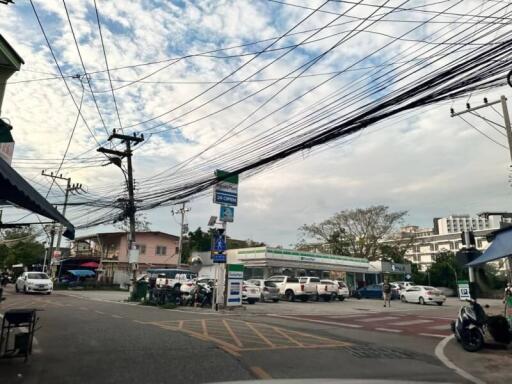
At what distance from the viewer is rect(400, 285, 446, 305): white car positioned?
2989 centimetres

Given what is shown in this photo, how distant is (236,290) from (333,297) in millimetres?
13973

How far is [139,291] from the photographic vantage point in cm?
2523

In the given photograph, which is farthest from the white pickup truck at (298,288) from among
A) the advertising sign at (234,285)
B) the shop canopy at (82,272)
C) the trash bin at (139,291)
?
the shop canopy at (82,272)

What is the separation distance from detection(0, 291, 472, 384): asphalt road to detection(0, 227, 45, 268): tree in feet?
148

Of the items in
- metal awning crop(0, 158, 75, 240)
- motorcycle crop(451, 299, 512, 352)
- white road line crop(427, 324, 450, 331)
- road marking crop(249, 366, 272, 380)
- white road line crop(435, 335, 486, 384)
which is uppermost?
metal awning crop(0, 158, 75, 240)

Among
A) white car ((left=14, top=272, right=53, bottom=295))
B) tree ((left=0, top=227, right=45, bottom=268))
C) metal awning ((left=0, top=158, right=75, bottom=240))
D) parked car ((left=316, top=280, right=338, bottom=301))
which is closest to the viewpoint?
metal awning ((left=0, top=158, right=75, bottom=240))

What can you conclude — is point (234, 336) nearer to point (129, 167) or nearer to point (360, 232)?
point (129, 167)

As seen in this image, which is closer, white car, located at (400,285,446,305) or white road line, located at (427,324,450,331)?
white road line, located at (427,324,450,331)

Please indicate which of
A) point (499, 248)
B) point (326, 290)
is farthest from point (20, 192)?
point (326, 290)

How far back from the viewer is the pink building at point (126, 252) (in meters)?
49.3

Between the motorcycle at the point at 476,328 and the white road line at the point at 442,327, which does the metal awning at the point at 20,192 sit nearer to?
the motorcycle at the point at 476,328

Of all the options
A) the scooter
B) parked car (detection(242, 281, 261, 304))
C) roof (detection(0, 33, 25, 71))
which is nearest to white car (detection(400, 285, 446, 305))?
parked car (detection(242, 281, 261, 304))

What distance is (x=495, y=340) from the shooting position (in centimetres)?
1079

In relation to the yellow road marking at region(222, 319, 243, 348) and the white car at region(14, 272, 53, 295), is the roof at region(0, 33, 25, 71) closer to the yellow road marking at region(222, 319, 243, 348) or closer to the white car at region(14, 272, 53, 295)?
the yellow road marking at region(222, 319, 243, 348)
